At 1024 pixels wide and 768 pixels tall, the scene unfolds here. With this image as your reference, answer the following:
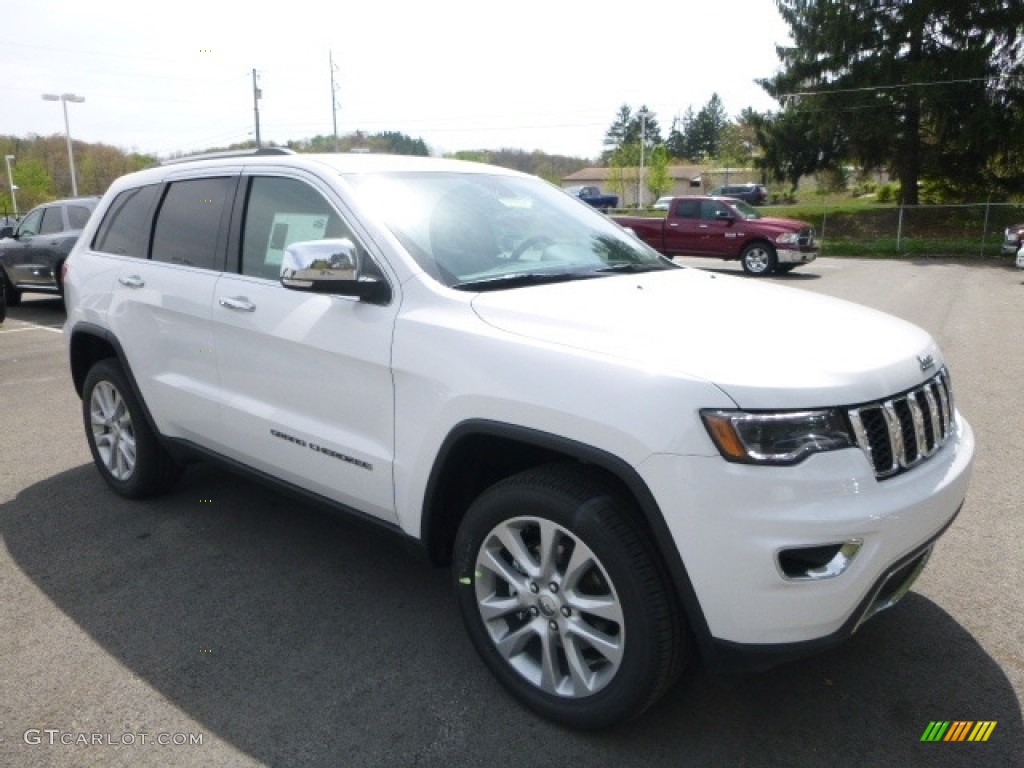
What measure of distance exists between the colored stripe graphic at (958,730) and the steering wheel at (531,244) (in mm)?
2211

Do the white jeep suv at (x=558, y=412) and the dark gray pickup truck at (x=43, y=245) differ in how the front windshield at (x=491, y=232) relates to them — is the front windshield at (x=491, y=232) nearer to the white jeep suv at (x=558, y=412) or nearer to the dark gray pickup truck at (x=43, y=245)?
the white jeep suv at (x=558, y=412)

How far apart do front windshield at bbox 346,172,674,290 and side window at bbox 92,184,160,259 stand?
1737 mm

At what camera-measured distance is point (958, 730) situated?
271cm

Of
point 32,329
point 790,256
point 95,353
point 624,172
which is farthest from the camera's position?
point 624,172

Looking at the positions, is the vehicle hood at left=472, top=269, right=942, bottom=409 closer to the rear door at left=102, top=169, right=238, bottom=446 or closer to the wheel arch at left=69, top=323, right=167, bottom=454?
the rear door at left=102, top=169, right=238, bottom=446

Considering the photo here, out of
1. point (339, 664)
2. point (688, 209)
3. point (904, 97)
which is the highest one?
point (904, 97)

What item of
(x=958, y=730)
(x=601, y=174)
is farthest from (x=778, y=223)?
(x=601, y=174)

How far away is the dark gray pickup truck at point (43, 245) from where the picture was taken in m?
13.4

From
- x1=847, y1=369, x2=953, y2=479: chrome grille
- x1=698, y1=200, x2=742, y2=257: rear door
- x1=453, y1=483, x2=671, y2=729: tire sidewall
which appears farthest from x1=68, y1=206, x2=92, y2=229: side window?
x1=847, y1=369, x2=953, y2=479: chrome grille

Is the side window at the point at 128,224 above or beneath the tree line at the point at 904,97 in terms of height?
beneath

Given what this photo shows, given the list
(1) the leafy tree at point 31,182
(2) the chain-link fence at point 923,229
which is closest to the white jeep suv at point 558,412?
(2) the chain-link fence at point 923,229

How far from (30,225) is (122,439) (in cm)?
1163

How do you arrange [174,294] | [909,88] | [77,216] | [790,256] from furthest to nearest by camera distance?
[909,88]
[790,256]
[77,216]
[174,294]

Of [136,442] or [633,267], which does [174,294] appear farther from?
[633,267]
